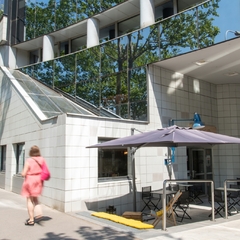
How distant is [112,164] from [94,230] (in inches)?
152

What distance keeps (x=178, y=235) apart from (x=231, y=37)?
6.00 metres

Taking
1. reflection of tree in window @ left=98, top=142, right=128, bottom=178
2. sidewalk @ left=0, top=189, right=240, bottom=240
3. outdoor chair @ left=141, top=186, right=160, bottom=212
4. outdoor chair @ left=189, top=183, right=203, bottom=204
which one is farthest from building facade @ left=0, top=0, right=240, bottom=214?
sidewalk @ left=0, top=189, right=240, bottom=240

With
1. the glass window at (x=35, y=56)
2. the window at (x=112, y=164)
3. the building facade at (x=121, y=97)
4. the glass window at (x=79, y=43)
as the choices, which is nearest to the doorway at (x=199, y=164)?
the building facade at (x=121, y=97)

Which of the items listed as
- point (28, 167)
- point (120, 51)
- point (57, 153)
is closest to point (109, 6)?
point (120, 51)

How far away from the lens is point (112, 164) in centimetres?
991

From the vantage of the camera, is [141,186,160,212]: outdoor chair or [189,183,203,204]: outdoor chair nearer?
[141,186,160,212]: outdoor chair

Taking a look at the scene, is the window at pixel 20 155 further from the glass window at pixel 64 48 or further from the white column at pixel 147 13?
the glass window at pixel 64 48

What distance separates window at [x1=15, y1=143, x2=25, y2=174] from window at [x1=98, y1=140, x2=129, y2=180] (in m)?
3.75

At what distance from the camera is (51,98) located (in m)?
13.1

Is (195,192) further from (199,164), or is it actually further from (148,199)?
(148,199)

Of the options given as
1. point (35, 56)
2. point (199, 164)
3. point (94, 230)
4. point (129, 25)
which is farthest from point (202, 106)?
point (35, 56)

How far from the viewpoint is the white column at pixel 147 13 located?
12.6 m

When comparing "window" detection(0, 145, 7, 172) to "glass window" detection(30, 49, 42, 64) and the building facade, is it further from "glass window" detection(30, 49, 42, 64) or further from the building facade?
"glass window" detection(30, 49, 42, 64)

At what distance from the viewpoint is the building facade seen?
8.87 metres
